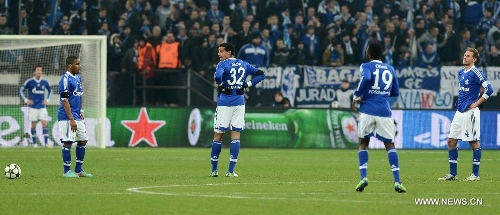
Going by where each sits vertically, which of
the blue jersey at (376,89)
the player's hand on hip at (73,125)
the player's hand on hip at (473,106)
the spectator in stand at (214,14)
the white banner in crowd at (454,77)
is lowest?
the player's hand on hip at (73,125)

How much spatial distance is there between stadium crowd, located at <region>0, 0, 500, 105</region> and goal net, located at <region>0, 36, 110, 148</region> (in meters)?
1.93

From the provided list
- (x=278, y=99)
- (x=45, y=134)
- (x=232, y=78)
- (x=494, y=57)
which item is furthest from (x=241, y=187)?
(x=494, y=57)

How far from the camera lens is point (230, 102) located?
18.8 metres

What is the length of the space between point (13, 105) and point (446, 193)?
17.3m

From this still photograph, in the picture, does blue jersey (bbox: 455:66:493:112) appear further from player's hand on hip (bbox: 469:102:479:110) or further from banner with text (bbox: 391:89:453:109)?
banner with text (bbox: 391:89:453:109)

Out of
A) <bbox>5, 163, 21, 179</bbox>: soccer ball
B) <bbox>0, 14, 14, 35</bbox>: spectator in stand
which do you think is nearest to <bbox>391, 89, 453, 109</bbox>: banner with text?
<bbox>0, 14, 14, 35</bbox>: spectator in stand

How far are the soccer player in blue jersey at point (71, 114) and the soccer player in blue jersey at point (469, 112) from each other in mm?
6066

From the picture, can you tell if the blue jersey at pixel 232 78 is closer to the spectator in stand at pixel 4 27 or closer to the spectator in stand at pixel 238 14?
the spectator in stand at pixel 238 14

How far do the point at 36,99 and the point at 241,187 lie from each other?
14.8 m

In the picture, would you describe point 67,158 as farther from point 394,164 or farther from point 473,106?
point 473,106

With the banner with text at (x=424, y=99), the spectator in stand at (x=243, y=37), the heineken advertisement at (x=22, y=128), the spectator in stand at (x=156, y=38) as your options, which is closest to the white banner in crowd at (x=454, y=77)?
the banner with text at (x=424, y=99)

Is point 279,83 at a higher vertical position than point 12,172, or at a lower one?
higher

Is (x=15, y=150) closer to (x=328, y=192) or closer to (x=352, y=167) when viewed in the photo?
(x=352, y=167)

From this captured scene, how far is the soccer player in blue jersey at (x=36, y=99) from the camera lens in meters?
29.5
